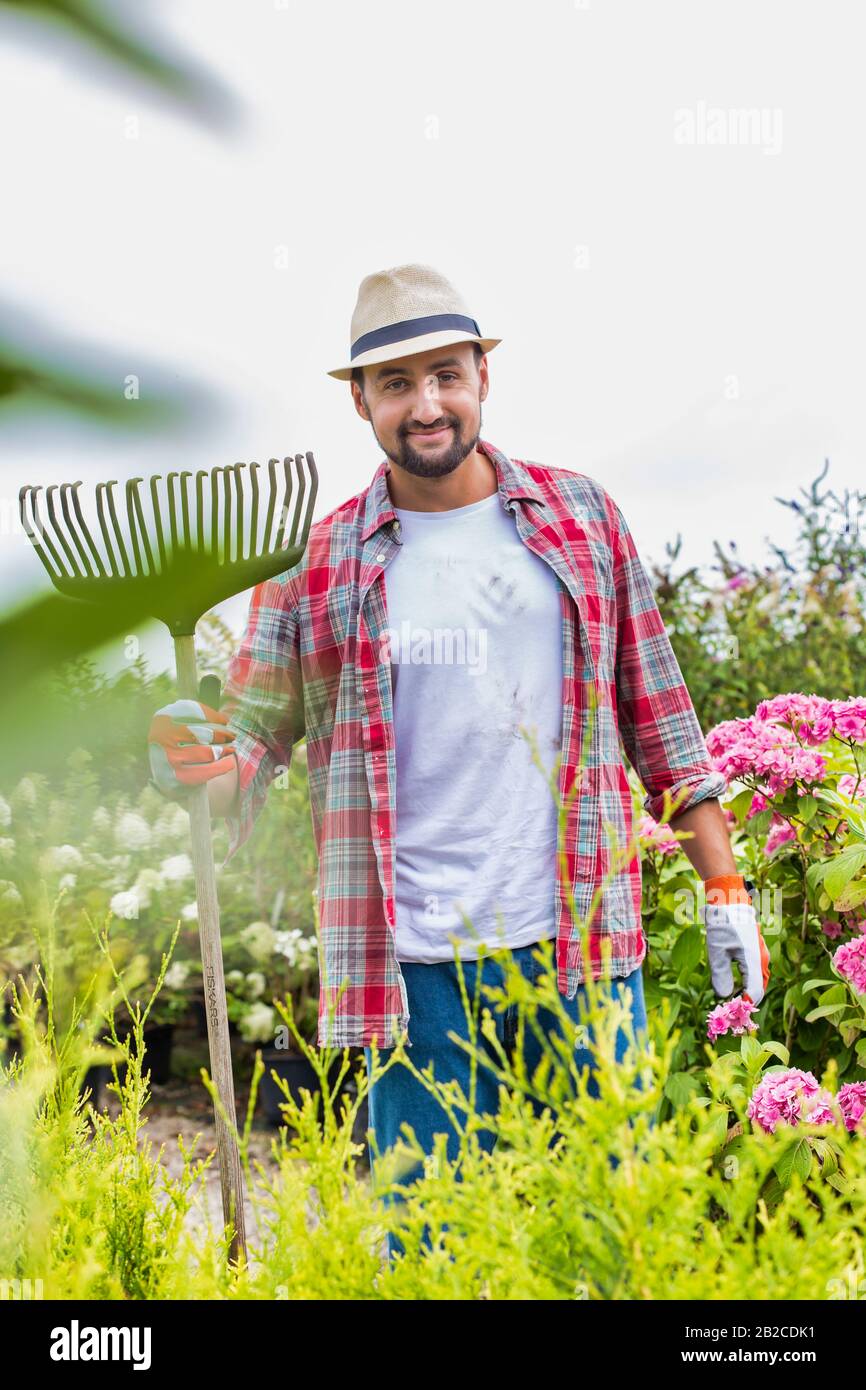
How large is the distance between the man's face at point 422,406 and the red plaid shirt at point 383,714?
0.45ft

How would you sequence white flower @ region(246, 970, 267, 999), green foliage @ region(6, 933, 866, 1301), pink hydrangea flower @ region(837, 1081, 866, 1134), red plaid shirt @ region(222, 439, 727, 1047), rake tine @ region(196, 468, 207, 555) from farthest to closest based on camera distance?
white flower @ region(246, 970, 267, 999) → pink hydrangea flower @ region(837, 1081, 866, 1134) → red plaid shirt @ region(222, 439, 727, 1047) → green foliage @ region(6, 933, 866, 1301) → rake tine @ region(196, 468, 207, 555)

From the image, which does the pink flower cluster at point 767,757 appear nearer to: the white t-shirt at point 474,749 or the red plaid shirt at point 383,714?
the red plaid shirt at point 383,714

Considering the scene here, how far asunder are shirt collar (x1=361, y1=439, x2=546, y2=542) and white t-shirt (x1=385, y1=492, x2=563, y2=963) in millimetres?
110

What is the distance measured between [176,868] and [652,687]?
2.10m

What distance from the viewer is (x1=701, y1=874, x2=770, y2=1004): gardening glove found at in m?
2.06

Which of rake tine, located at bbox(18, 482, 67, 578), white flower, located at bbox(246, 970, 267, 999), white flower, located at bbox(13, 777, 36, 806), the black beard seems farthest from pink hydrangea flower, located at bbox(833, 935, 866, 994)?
white flower, located at bbox(246, 970, 267, 999)

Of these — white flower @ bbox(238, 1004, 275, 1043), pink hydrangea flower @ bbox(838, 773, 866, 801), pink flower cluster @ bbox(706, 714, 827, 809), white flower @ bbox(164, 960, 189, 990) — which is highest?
pink flower cluster @ bbox(706, 714, 827, 809)

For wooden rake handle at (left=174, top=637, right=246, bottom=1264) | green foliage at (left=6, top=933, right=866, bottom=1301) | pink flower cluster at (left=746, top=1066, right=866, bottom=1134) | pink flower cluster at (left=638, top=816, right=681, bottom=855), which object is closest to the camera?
green foliage at (left=6, top=933, right=866, bottom=1301)

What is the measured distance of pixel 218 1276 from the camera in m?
1.16

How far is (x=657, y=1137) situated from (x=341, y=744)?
124 centimetres

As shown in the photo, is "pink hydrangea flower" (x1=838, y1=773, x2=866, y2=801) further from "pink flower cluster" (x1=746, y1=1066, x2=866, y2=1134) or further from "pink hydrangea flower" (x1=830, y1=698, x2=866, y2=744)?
"pink flower cluster" (x1=746, y1=1066, x2=866, y2=1134)

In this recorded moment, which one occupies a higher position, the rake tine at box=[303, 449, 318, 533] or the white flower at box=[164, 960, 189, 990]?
the rake tine at box=[303, 449, 318, 533]
